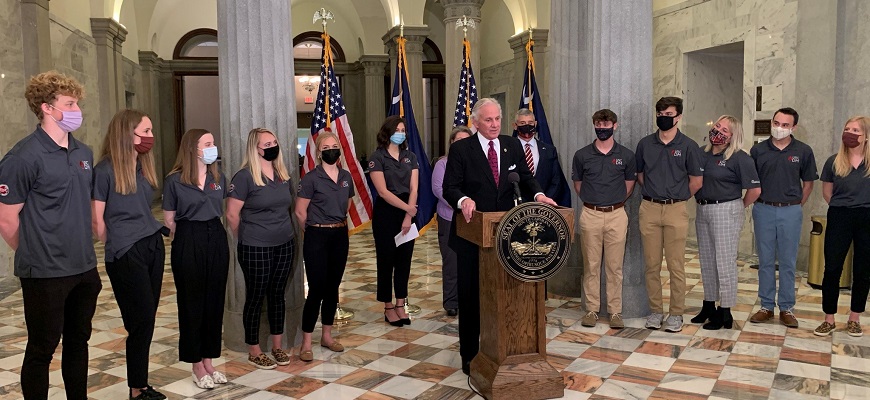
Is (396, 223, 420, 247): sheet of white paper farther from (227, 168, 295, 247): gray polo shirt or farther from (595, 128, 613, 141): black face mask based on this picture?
(595, 128, 613, 141): black face mask

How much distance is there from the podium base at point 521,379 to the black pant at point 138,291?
6.46 ft

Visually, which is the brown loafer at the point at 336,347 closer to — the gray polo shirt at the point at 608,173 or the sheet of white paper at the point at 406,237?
the sheet of white paper at the point at 406,237

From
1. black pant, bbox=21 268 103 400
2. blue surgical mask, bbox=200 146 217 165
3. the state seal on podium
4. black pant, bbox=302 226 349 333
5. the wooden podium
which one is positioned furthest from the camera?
black pant, bbox=302 226 349 333

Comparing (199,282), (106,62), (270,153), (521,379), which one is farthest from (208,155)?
(106,62)

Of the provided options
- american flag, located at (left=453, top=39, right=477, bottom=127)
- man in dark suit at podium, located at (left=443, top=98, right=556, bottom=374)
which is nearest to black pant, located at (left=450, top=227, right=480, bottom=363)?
man in dark suit at podium, located at (left=443, top=98, right=556, bottom=374)

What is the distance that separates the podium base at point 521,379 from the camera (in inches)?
156

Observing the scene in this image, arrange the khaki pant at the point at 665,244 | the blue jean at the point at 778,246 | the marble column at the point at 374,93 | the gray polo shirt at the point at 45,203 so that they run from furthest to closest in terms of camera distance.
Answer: the marble column at the point at 374,93 < the blue jean at the point at 778,246 < the khaki pant at the point at 665,244 < the gray polo shirt at the point at 45,203

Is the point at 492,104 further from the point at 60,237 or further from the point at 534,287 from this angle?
the point at 60,237

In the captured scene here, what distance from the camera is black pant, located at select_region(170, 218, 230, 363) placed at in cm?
408

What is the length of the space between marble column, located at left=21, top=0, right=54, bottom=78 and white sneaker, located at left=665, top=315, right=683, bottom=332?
792 cm

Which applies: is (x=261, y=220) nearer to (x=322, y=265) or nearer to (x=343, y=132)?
(x=322, y=265)

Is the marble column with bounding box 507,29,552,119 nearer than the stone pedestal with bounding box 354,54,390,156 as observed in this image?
Yes

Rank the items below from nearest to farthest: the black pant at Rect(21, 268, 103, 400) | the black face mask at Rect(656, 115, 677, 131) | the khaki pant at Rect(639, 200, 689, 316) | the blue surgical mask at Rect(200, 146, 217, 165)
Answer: the black pant at Rect(21, 268, 103, 400)
the blue surgical mask at Rect(200, 146, 217, 165)
the black face mask at Rect(656, 115, 677, 131)
the khaki pant at Rect(639, 200, 689, 316)

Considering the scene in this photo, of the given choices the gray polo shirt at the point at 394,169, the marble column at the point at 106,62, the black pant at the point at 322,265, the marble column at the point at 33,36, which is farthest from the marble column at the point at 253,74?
the marble column at the point at 106,62
